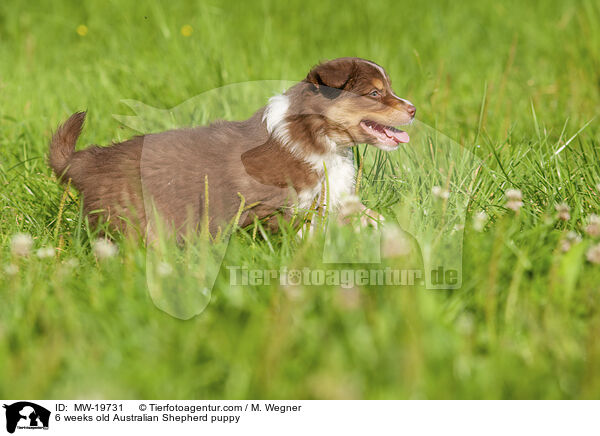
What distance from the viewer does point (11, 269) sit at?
103 inches

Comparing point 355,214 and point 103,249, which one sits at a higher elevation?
point 355,214

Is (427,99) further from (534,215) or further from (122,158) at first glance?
(122,158)

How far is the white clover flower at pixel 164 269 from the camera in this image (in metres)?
2.34

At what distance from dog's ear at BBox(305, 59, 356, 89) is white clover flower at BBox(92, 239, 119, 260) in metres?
1.24

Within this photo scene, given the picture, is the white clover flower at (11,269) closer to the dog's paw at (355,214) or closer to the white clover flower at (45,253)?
the white clover flower at (45,253)

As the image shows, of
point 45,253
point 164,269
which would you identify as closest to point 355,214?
point 164,269

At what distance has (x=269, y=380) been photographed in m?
1.87

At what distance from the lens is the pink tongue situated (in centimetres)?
322

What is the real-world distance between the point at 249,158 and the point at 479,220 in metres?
1.13

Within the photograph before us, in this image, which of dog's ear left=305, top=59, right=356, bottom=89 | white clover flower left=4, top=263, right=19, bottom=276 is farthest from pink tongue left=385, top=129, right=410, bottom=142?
white clover flower left=4, top=263, right=19, bottom=276

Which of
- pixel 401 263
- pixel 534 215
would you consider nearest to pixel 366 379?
pixel 401 263
